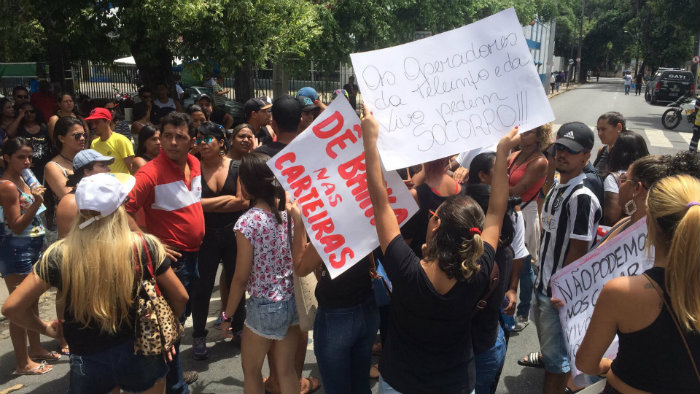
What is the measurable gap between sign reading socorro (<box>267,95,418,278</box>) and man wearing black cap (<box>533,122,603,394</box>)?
121 cm

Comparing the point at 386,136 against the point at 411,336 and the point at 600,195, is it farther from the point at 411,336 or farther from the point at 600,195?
the point at 600,195

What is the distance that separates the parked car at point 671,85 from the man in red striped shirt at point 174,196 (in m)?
31.3

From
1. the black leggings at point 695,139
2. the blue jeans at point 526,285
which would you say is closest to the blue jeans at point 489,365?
the blue jeans at point 526,285

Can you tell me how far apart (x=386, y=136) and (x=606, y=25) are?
225ft

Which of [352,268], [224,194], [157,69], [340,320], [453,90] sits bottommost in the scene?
[340,320]

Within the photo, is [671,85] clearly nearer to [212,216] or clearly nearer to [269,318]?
[212,216]

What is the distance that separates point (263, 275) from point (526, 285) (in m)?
2.64

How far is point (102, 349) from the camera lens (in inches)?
96.1

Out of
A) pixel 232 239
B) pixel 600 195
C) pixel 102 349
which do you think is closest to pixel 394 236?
pixel 102 349

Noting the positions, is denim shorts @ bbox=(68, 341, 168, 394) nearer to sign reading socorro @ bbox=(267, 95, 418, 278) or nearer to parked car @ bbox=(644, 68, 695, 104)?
sign reading socorro @ bbox=(267, 95, 418, 278)

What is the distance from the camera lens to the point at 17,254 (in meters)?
4.14

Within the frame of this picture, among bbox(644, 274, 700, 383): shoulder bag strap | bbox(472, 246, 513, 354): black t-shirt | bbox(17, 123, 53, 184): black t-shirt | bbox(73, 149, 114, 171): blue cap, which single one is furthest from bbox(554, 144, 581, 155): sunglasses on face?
bbox(17, 123, 53, 184): black t-shirt

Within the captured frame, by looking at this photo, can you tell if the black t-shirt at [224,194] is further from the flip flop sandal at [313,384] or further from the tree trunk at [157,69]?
the tree trunk at [157,69]

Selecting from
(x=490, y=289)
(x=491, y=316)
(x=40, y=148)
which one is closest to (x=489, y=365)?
(x=491, y=316)
